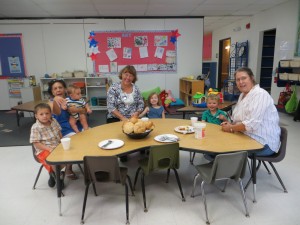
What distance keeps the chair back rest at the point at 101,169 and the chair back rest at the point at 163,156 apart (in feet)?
1.08

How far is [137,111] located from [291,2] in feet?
15.6

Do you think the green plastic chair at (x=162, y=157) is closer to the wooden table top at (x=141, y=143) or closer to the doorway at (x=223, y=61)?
the wooden table top at (x=141, y=143)

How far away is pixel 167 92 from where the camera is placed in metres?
6.65

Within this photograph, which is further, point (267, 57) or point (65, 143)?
point (267, 57)

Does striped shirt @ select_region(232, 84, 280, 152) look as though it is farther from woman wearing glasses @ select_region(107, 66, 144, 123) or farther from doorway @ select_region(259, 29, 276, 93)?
doorway @ select_region(259, 29, 276, 93)

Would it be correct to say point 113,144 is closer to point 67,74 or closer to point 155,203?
point 155,203

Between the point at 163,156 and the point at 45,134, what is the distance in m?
1.31

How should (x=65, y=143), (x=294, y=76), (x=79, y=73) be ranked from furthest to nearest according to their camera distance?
(x=79, y=73) < (x=294, y=76) < (x=65, y=143)

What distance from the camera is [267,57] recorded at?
22.4ft

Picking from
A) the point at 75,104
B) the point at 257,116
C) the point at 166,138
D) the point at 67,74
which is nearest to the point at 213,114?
the point at 257,116

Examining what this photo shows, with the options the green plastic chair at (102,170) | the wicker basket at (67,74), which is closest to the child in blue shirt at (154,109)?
the green plastic chair at (102,170)

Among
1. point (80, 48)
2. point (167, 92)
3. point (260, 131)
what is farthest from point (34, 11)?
point (260, 131)

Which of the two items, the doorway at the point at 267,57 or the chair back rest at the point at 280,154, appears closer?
the chair back rest at the point at 280,154

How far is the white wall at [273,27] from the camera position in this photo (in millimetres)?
5312
